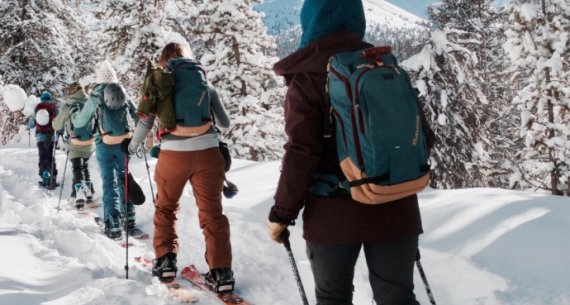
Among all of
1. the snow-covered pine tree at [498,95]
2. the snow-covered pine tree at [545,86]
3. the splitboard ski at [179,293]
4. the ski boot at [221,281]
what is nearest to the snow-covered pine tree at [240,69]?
the snow-covered pine tree at [498,95]

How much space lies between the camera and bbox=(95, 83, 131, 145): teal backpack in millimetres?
6645

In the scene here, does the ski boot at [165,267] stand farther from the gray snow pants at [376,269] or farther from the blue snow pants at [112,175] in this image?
the gray snow pants at [376,269]

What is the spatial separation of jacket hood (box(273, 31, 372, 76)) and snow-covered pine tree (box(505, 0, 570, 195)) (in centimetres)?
1349

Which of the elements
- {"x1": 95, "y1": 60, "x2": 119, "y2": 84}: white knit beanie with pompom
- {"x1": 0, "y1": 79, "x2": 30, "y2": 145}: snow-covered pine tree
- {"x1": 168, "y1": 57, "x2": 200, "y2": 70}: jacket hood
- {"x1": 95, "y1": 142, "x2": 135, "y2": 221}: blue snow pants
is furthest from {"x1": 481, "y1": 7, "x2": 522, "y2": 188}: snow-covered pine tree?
{"x1": 0, "y1": 79, "x2": 30, "y2": 145}: snow-covered pine tree

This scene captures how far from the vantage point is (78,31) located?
1182 inches

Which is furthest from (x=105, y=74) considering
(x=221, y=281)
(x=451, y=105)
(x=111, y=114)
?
(x=451, y=105)

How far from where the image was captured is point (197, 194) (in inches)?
191

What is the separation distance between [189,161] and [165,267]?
1127 millimetres

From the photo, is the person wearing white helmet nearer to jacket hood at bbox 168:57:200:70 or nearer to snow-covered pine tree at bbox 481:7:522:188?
jacket hood at bbox 168:57:200:70

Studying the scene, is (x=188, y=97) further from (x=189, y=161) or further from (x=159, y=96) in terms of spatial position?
(x=189, y=161)

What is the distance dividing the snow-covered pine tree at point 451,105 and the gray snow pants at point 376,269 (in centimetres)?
1285

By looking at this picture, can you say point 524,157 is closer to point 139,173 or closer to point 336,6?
point 139,173

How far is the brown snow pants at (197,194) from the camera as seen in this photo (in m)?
4.63

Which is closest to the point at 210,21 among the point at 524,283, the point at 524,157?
the point at 524,157
